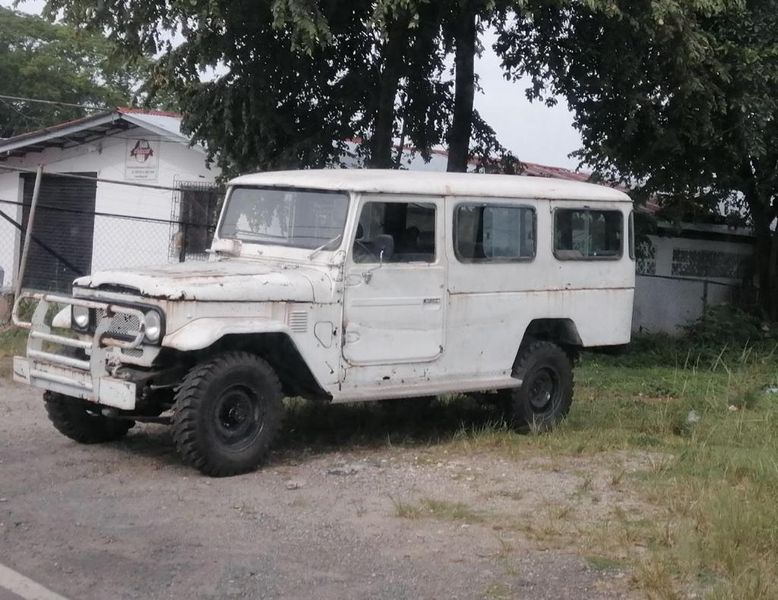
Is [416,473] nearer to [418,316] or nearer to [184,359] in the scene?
[418,316]

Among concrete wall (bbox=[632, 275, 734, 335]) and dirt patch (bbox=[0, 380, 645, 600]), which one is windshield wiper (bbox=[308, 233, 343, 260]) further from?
concrete wall (bbox=[632, 275, 734, 335])

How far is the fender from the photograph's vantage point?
712 cm

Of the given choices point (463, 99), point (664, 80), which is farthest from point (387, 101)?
point (664, 80)

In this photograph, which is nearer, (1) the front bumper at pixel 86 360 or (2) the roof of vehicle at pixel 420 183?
(1) the front bumper at pixel 86 360

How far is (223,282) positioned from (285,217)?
3.90 ft

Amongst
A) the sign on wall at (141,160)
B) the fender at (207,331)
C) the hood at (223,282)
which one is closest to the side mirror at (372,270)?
the hood at (223,282)

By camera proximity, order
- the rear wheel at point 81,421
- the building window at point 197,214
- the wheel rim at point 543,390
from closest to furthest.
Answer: the rear wheel at point 81,421 → the wheel rim at point 543,390 → the building window at point 197,214

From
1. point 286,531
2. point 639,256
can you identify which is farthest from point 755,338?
point 286,531

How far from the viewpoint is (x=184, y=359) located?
7.62 meters

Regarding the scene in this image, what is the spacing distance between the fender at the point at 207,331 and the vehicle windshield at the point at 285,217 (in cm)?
94

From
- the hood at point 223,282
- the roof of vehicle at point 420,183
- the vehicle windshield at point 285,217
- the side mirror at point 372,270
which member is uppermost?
the roof of vehicle at point 420,183

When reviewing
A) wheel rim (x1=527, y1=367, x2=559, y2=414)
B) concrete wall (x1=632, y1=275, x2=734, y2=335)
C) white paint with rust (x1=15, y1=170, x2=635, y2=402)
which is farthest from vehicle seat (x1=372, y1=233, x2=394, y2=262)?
concrete wall (x1=632, y1=275, x2=734, y2=335)

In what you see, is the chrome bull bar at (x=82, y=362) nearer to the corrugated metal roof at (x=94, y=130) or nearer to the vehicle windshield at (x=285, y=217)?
the vehicle windshield at (x=285, y=217)

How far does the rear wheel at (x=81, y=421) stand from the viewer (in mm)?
8234
